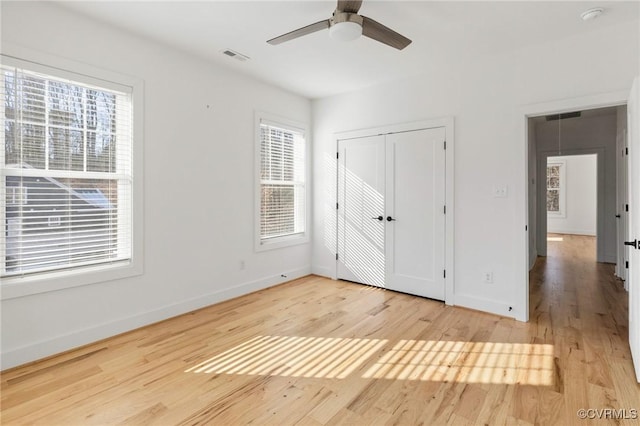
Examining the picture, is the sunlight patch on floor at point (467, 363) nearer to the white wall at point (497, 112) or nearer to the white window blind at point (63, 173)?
the white wall at point (497, 112)

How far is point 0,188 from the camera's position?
233cm

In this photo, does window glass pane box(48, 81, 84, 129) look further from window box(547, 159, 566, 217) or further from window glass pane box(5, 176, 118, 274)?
window box(547, 159, 566, 217)

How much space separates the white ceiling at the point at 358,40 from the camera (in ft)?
8.32

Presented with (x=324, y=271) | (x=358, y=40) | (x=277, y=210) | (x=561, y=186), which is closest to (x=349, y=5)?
(x=358, y=40)

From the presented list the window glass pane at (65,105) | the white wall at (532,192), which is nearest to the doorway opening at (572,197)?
the white wall at (532,192)

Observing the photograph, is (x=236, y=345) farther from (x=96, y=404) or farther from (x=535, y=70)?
(x=535, y=70)

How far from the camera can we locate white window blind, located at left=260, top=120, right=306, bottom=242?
440cm

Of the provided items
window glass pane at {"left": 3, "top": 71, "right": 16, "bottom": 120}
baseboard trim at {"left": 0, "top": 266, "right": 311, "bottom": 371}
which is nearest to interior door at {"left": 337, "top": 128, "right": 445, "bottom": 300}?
baseboard trim at {"left": 0, "top": 266, "right": 311, "bottom": 371}

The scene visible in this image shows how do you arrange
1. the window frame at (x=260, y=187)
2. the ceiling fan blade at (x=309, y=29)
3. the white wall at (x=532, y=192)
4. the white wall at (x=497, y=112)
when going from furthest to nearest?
1. the white wall at (x=532, y=192)
2. the window frame at (x=260, y=187)
3. the white wall at (x=497, y=112)
4. the ceiling fan blade at (x=309, y=29)

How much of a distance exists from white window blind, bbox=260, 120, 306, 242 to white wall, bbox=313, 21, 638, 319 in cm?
162

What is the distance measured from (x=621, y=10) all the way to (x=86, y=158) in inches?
177

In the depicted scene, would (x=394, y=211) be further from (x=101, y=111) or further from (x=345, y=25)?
(x=101, y=111)

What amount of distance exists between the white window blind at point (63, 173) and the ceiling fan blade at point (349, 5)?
6.75 ft

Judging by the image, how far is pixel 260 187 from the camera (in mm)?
4281
